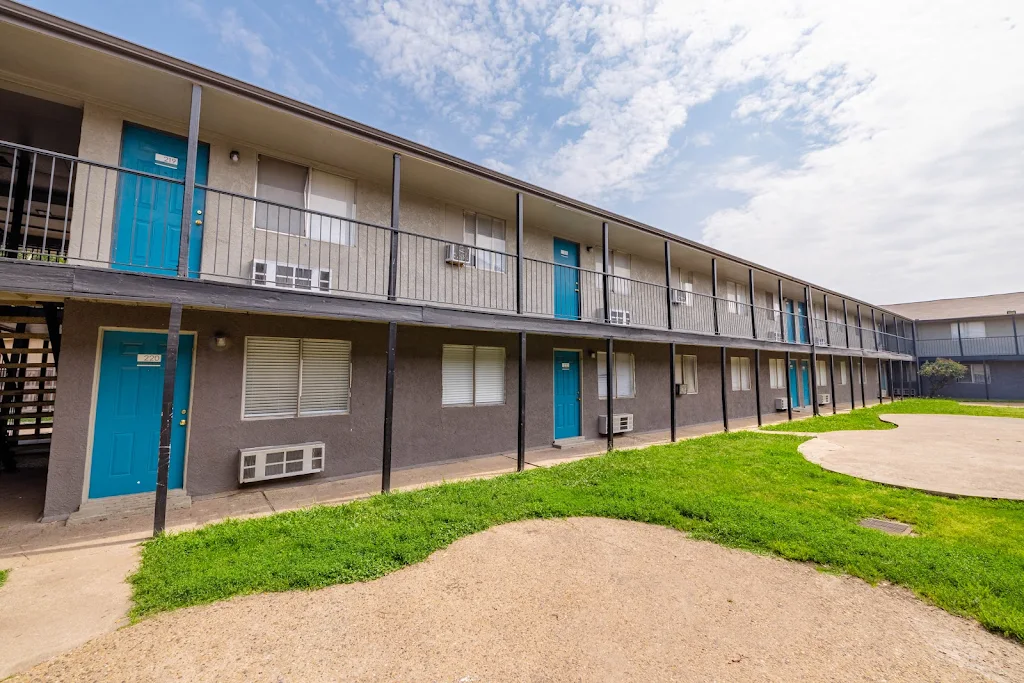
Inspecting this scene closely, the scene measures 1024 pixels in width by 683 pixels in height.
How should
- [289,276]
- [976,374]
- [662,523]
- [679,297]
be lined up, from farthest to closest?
1. [976,374]
2. [679,297]
3. [289,276]
4. [662,523]

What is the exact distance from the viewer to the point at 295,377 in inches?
288

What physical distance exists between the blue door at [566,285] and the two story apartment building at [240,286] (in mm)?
246

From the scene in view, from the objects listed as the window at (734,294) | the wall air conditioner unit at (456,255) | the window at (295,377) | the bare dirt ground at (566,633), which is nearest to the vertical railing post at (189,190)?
the window at (295,377)

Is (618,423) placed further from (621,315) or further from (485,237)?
(485,237)

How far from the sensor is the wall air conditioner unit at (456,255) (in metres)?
9.25

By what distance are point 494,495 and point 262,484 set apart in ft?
12.6

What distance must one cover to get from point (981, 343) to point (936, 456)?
2889 centimetres

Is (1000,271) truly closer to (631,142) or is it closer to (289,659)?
(631,142)

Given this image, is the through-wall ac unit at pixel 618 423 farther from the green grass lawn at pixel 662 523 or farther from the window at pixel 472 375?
the green grass lawn at pixel 662 523

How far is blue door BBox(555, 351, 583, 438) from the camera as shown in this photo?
1123cm

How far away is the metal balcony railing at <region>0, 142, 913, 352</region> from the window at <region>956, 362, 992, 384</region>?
111 ft

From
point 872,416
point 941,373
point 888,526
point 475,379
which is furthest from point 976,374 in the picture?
point 475,379

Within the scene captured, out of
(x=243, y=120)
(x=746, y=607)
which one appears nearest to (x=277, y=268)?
(x=243, y=120)

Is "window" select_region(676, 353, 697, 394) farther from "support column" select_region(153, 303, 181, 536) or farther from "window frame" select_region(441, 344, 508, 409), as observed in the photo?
"support column" select_region(153, 303, 181, 536)
